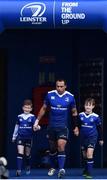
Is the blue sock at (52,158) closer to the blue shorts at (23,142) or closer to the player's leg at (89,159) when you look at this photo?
the blue shorts at (23,142)

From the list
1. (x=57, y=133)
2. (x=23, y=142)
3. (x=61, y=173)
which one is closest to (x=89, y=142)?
(x=57, y=133)

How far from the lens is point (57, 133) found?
41.7 ft

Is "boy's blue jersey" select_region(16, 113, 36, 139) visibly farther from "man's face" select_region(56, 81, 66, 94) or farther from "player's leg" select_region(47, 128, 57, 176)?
"man's face" select_region(56, 81, 66, 94)

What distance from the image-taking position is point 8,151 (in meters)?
15.5

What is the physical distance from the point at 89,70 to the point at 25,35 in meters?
1.76

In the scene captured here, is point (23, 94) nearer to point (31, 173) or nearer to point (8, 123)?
point (8, 123)

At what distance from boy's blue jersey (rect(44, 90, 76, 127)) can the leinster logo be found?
1.48 meters

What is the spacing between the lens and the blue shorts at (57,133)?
12.7 m

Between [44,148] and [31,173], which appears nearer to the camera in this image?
[31,173]

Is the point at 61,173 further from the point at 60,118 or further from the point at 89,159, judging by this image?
Answer: the point at 60,118

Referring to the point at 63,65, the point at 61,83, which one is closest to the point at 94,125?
the point at 61,83

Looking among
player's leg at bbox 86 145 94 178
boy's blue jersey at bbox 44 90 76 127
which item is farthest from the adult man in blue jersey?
player's leg at bbox 86 145 94 178

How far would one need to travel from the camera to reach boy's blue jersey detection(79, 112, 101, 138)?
41.9 feet

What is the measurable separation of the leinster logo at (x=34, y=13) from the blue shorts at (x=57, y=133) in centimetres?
213
